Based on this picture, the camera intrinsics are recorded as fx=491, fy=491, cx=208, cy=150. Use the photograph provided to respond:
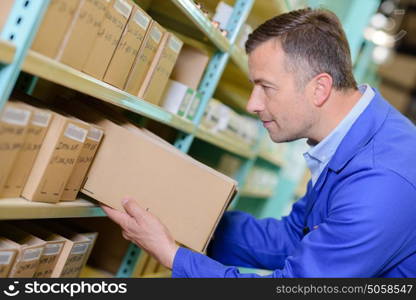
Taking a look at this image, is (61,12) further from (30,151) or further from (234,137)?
(234,137)

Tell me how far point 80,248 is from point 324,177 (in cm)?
87

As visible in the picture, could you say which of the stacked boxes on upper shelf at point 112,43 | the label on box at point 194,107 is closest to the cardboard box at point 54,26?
the stacked boxes on upper shelf at point 112,43

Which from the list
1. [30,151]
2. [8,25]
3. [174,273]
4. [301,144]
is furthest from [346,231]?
[301,144]

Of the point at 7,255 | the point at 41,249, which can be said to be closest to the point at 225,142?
the point at 41,249

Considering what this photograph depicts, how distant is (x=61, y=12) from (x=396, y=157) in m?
1.04

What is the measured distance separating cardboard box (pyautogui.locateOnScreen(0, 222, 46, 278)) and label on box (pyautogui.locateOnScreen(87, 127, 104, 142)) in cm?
34

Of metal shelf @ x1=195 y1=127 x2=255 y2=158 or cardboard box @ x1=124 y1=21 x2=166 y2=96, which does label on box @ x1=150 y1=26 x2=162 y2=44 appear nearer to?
cardboard box @ x1=124 y1=21 x2=166 y2=96

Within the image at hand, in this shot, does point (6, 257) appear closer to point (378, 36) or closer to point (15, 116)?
point (15, 116)

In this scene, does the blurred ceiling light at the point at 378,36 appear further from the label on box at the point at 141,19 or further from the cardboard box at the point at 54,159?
the cardboard box at the point at 54,159

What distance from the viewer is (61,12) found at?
1.18 meters

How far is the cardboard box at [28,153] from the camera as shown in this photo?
4.07ft

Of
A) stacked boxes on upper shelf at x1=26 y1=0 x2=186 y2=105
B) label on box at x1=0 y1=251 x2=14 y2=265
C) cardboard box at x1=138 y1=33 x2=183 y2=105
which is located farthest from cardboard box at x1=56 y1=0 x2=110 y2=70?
label on box at x1=0 y1=251 x2=14 y2=265

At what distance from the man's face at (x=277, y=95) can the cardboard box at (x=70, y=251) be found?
0.77 meters

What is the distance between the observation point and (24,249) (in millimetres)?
1349
